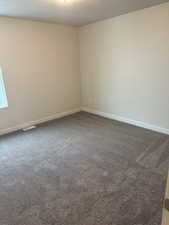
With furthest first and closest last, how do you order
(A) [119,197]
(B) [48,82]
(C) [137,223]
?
(B) [48,82] → (A) [119,197] → (C) [137,223]

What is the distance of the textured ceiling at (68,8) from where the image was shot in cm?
257

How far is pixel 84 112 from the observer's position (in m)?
4.88

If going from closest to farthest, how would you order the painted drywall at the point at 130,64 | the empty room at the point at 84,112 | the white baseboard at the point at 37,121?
1. the empty room at the point at 84,112
2. the painted drywall at the point at 130,64
3. the white baseboard at the point at 37,121

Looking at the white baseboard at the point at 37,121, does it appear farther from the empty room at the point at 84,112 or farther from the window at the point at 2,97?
the window at the point at 2,97

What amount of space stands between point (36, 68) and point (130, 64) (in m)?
2.10

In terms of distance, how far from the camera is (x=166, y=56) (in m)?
3.03

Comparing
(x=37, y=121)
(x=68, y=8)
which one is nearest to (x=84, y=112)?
(x=37, y=121)

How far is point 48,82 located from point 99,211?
3190 millimetres

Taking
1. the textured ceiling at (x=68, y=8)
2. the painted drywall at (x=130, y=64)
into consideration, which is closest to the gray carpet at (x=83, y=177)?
the painted drywall at (x=130, y=64)

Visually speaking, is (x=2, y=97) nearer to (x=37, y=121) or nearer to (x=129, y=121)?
(x=37, y=121)

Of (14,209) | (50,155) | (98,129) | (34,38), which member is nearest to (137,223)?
(14,209)

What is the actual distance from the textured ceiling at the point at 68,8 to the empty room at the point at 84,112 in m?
0.02

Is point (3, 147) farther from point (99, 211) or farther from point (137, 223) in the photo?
point (137, 223)

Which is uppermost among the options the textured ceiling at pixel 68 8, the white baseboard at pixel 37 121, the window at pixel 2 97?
the textured ceiling at pixel 68 8
